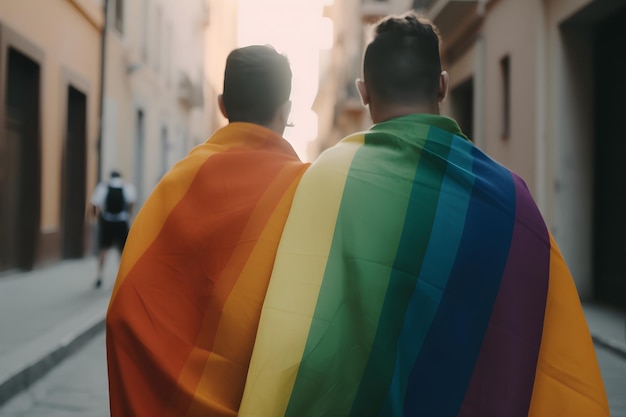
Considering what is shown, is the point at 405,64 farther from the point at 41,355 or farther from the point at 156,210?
the point at 41,355

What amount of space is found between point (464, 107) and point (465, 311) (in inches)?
682

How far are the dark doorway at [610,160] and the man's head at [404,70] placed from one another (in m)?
8.86

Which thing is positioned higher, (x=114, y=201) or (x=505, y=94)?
(x=505, y=94)

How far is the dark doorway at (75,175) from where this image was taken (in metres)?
16.4

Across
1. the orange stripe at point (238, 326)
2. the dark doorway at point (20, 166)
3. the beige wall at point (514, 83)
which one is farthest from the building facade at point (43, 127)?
the orange stripe at point (238, 326)

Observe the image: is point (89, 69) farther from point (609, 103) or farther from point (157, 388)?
point (157, 388)

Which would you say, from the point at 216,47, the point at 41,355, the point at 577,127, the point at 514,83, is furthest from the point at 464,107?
the point at 216,47

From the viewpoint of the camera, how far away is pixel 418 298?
1948 millimetres

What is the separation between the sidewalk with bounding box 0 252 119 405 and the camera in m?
6.02

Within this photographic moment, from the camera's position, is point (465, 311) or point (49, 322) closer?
point (465, 311)

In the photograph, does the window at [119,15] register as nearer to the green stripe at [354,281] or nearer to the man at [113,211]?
the man at [113,211]

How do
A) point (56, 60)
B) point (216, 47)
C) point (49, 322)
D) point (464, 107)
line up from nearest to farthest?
1. point (49, 322)
2. point (56, 60)
3. point (464, 107)
4. point (216, 47)

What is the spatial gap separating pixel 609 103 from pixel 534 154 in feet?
4.53

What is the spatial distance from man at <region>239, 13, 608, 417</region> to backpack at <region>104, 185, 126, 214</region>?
1008cm
